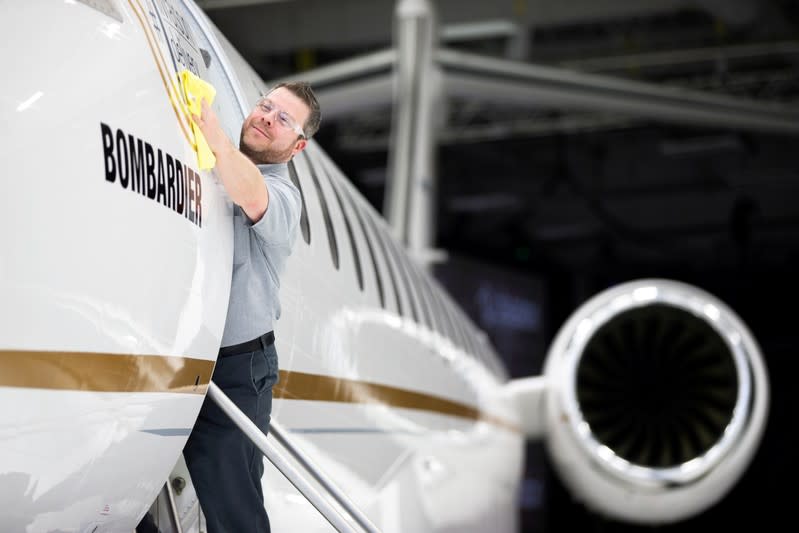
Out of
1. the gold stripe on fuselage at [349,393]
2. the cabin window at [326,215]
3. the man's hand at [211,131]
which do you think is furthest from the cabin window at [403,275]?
the man's hand at [211,131]

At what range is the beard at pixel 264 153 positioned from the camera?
2311 mm

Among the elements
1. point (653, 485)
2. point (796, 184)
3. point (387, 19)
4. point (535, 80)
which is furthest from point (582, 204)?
point (653, 485)

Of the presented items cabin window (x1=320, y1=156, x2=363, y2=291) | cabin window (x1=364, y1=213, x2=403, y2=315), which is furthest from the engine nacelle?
cabin window (x1=320, y1=156, x2=363, y2=291)

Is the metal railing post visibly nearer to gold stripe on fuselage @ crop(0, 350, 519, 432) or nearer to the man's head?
gold stripe on fuselage @ crop(0, 350, 519, 432)

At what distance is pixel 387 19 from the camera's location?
14.1 meters

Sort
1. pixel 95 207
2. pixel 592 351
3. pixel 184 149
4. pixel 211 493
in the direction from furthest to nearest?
pixel 592 351 → pixel 211 493 → pixel 184 149 → pixel 95 207

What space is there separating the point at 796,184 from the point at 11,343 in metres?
22.4

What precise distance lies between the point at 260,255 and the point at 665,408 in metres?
6.88

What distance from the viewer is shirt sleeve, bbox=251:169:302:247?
2211mm

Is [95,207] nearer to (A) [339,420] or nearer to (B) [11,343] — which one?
(B) [11,343]

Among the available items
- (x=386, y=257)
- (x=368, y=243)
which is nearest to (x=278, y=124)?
(x=368, y=243)

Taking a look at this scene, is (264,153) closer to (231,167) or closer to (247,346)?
(231,167)

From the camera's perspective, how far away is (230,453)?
2.23m

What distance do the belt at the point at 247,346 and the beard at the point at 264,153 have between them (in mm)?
363
